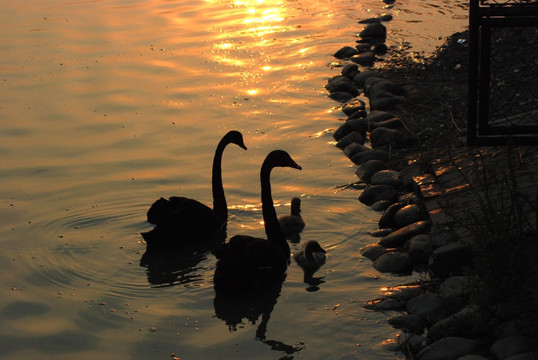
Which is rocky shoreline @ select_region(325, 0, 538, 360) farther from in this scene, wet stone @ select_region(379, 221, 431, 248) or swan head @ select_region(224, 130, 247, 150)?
swan head @ select_region(224, 130, 247, 150)

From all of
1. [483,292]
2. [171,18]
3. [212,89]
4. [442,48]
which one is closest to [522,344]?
[483,292]

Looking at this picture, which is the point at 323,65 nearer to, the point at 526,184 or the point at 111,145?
the point at 111,145

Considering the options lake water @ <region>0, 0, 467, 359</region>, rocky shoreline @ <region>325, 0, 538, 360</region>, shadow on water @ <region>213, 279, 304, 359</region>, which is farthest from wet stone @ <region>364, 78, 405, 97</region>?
shadow on water @ <region>213, 279, 304, 359</region>

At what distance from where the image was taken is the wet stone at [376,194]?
10531mm

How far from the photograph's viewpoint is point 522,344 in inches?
262

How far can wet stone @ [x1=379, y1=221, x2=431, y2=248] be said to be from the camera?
9211 mm

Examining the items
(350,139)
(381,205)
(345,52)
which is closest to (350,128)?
(350,139)

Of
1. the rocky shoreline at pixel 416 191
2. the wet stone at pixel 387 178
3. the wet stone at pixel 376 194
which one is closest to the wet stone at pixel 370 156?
the rocky shoreline at pixel 416 191

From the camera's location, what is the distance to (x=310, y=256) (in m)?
9.05

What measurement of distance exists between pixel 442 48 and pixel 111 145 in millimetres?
6453

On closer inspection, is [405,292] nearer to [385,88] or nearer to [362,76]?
[385,88]

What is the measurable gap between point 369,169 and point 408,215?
5.84ft

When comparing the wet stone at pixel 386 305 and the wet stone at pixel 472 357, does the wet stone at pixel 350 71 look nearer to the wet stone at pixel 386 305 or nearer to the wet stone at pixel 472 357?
the wet stone at pixel 386 305

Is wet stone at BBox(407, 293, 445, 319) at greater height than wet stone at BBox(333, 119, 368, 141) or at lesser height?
lesser
